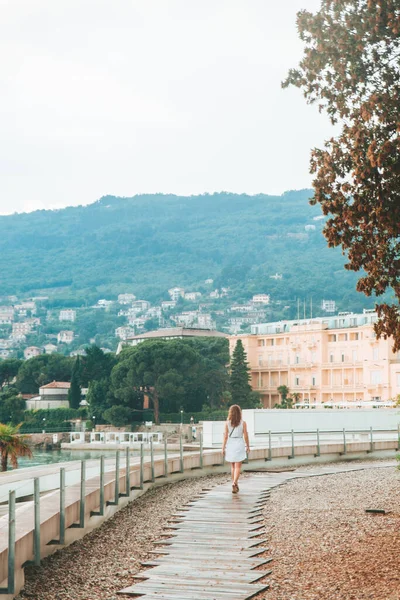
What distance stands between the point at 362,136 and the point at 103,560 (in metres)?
5.40

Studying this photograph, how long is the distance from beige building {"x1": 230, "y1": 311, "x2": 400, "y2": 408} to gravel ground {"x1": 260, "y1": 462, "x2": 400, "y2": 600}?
8293 centimetres

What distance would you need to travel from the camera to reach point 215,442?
30.1m

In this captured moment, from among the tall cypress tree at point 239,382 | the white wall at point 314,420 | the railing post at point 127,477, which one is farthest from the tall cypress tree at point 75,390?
the railing post at point 127,477

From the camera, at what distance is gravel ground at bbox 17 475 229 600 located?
8.19m

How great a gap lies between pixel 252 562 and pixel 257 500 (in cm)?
492

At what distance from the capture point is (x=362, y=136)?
10.0 meters

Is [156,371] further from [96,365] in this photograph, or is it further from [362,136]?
[362,136]

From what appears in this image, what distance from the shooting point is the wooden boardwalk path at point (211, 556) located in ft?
26.5


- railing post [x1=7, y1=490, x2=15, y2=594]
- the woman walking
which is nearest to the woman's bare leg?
the woman walking

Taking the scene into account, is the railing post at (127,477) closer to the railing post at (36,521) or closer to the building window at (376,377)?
the railing post at (36,521)

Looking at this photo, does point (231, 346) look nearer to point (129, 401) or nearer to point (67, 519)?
point (129, 401)

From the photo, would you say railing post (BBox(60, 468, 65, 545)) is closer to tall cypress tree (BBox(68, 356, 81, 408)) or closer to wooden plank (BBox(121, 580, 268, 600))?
wooden plank (BBox(121, 580, 268, 600))

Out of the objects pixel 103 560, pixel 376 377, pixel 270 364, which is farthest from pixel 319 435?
pixel 270 364

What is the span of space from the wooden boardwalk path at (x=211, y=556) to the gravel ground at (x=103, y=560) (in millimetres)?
211
